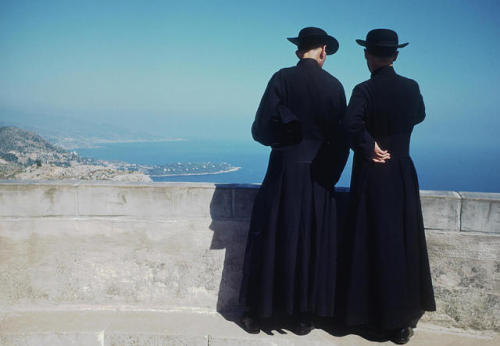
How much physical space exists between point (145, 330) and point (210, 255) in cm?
72

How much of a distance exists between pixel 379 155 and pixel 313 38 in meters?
0.90

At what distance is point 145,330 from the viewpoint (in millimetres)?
2887

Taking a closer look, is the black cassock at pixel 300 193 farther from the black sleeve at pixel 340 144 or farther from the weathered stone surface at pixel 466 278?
the weathered stone surface at pixel 466 278

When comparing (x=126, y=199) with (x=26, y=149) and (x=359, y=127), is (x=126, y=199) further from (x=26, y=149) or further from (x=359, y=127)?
(x=26, y=149)

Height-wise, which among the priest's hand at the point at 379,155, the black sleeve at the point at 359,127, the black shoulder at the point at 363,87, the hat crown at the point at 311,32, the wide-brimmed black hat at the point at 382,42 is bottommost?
the priest's hand at the point at 379,155

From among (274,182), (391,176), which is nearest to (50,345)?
(274,182)

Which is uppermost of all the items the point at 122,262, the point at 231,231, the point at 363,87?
the point at 363,87

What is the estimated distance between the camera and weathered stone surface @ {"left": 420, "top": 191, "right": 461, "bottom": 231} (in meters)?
2.82

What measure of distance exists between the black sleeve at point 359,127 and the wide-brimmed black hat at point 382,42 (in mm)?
303

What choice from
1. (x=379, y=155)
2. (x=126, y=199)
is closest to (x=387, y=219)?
(x=379, y=155)

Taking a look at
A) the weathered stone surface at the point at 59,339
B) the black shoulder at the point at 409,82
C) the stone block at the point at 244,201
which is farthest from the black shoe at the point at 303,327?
the black shoulder at the point at 409,82

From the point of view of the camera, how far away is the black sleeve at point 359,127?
249 centimetres

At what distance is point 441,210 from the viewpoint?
9.35 ft

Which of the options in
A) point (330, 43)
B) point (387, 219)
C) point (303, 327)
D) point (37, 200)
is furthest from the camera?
point (37, 200)
